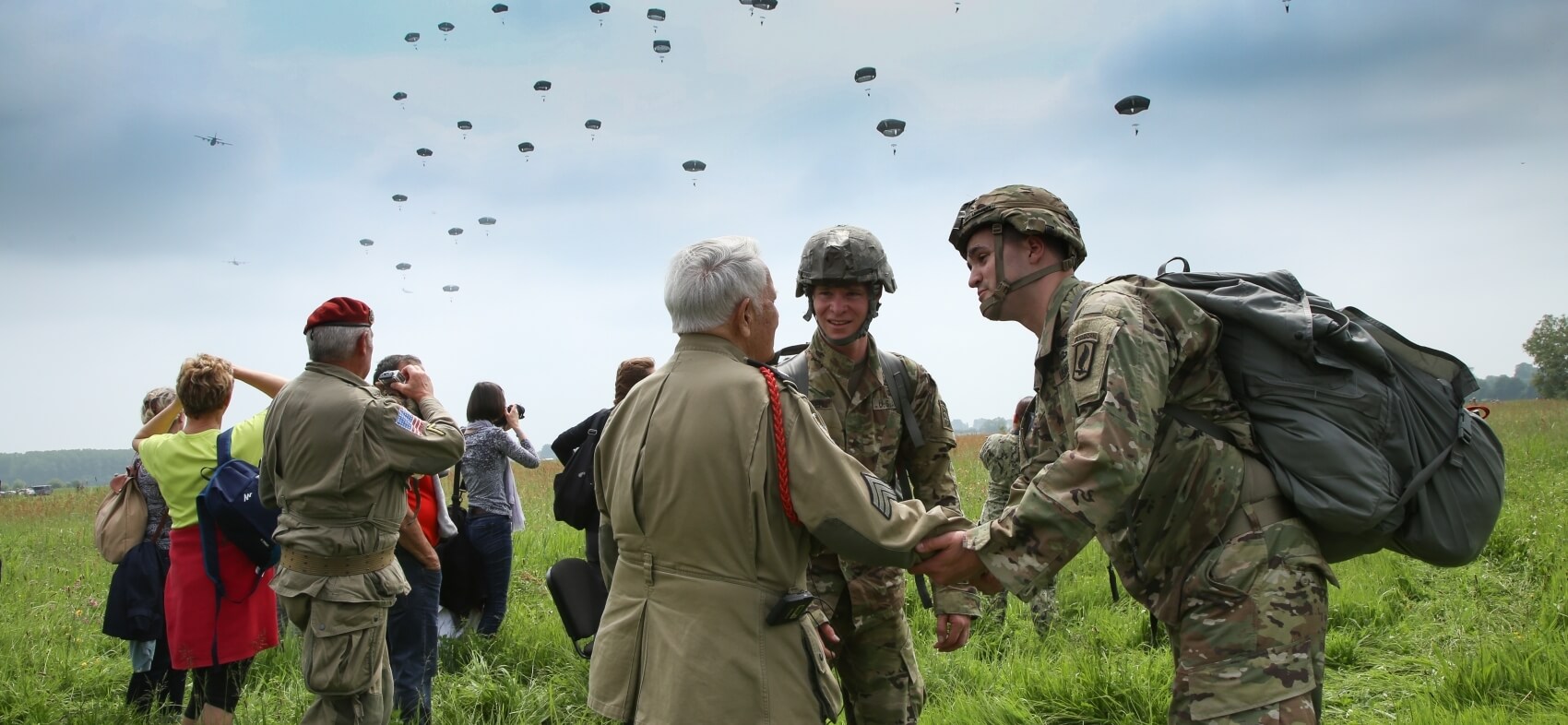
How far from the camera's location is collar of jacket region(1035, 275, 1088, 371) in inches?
114

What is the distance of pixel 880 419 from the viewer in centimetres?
380

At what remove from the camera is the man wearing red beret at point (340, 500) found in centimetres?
403

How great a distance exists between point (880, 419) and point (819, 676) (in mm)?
1517

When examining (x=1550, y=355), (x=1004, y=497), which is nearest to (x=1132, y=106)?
Answer: (x=1004, y=497)

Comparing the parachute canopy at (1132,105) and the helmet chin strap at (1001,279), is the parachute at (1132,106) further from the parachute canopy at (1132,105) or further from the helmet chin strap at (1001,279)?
the helmet chin strap at (1001,279)

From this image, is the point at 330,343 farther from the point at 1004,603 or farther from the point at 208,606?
the point at 1004,603

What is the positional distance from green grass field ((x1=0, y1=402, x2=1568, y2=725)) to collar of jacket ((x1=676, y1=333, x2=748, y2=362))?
10.3 ft

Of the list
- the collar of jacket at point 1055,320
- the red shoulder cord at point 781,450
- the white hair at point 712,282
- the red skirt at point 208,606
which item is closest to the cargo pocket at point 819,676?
the red shoulder cord at point 781,450

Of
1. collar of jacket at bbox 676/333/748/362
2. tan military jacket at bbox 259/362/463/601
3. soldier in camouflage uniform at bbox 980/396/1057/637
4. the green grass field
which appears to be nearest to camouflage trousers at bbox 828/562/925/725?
collar of jacket at bbox 676/333/748/362

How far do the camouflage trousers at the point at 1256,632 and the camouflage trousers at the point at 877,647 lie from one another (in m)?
1.13

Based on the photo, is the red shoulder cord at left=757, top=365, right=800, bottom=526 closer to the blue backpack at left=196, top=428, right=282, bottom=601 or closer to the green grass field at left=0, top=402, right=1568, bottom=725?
the green grass field at left=0, top=402, right=1568, bottom=725

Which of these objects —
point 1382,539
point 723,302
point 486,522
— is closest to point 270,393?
point 486,522

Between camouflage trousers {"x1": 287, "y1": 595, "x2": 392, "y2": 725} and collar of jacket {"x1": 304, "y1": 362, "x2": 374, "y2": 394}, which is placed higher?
collar of jacket {"x1": 304, "y1": 362, "x2": 374, "y2": 394}

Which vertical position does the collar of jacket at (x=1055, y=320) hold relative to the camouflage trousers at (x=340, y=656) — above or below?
above
